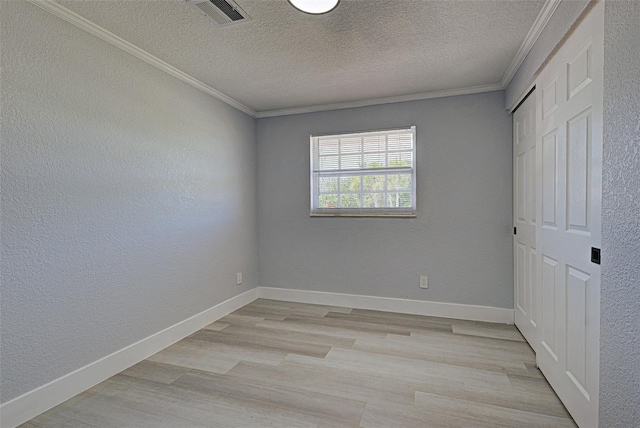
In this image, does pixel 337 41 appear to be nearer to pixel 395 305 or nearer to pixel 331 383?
pixel 331 383

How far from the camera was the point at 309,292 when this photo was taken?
3824 millimetres

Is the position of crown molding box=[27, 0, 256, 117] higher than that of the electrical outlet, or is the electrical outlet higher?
crown molding box=[27, 0, 256, 117]

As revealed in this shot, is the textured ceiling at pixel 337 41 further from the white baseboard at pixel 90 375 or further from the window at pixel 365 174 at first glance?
the white baseboard at pixel 90 375

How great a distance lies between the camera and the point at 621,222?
3.90 ft

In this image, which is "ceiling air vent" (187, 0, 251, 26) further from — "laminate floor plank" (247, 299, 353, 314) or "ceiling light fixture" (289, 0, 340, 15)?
"laminate floor plank" (247, 299, 353, 314)

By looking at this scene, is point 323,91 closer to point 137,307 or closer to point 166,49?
point 166,49

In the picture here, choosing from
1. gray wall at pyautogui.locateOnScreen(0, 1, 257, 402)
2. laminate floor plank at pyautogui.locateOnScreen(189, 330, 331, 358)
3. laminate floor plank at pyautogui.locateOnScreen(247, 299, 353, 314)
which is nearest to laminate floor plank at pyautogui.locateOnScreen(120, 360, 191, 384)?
gray wall at pyautogui.locateOnScreen(0, 1, 257, 402)

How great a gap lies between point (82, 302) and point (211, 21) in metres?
2.01

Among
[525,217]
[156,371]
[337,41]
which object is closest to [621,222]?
[525,217]

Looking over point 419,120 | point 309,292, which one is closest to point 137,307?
point 309,292

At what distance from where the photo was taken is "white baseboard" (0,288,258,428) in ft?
5.57

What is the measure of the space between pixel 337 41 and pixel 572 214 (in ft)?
6.06

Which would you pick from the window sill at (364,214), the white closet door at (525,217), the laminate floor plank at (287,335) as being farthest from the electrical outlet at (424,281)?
the laminate floor plank at (287,335)

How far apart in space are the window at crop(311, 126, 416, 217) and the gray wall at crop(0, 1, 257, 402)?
1328mm
